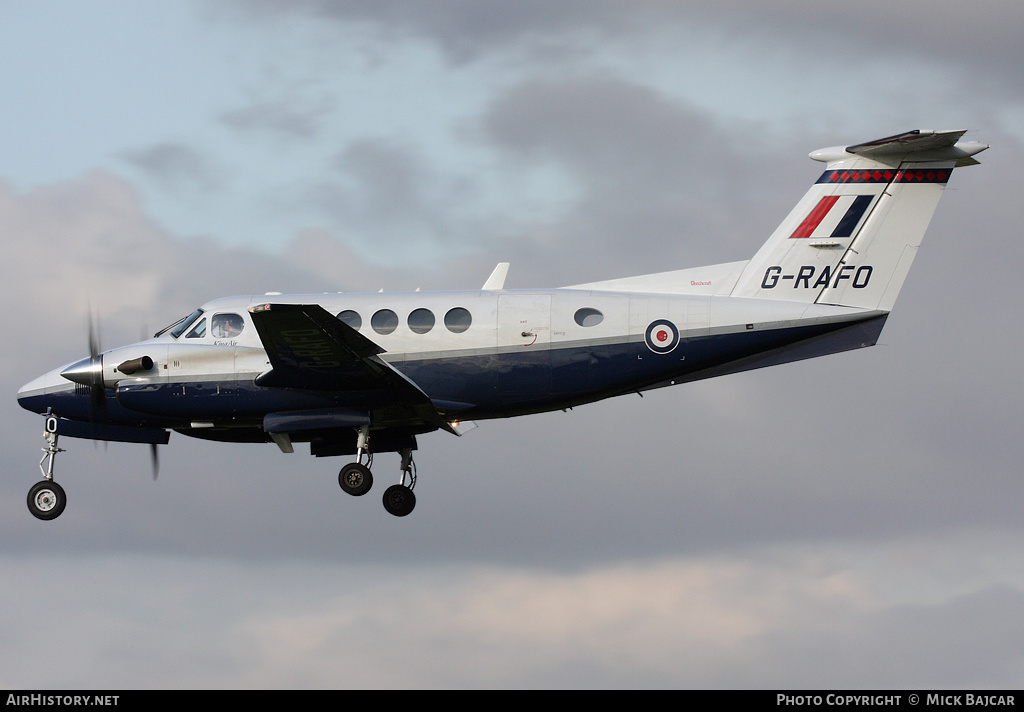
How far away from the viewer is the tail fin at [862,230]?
94.4 ft

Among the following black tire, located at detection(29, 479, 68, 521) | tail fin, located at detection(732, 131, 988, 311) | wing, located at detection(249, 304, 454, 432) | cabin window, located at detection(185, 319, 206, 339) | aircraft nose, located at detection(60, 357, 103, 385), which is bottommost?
black tire, located at detection(29, 479, 68, 521)

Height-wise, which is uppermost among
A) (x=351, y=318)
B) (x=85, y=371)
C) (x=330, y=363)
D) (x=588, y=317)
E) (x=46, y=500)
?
(x=351, y=318)

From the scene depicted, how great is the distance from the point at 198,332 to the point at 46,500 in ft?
15.7

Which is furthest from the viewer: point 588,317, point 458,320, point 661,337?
point 458,320

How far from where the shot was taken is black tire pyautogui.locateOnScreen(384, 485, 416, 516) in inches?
1218

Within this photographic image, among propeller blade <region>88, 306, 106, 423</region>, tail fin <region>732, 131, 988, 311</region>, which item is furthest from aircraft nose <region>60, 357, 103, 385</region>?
tail fin <region>732, 131, 988, 311</region>

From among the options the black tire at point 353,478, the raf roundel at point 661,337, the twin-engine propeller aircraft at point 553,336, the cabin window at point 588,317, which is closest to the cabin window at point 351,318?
the twin-engine propeller aircraft at point 553,336

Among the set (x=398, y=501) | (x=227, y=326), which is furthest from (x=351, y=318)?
(x=398, y=501)

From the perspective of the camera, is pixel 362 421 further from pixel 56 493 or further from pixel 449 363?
pixel 56 493

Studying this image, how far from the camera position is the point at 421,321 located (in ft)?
95.1

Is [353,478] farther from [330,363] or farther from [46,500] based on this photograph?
[46,500]

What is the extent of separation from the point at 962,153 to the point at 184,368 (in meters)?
16.3

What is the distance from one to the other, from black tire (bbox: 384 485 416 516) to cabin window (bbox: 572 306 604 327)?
568 centimetres

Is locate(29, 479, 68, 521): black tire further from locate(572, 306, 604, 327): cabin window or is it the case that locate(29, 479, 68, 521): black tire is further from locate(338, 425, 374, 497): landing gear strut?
locate(572, 306, 604, 327): cabin window
